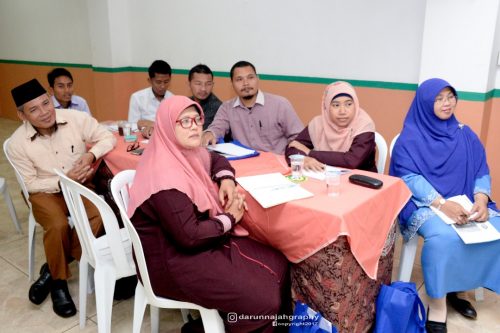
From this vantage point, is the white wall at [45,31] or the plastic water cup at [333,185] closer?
the plastic water cup at [333,185]

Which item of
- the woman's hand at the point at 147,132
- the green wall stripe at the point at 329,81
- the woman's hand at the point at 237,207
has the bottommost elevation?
the woman's hand at the point at 237,207

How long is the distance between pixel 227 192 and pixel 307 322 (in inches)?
24.5

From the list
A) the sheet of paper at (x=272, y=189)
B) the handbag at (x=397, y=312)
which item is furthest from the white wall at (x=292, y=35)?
the handbag at (x=397, y=312)

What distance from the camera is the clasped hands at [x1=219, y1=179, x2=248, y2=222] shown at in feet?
5.61

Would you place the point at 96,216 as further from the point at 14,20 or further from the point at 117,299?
the point at 14,20

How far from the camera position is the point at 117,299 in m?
2.30

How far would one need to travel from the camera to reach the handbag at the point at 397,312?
167 centimetres

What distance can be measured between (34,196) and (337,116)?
1.80m

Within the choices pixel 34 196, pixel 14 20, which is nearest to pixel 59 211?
pixel 34 196

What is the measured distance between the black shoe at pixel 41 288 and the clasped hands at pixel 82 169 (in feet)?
1.90

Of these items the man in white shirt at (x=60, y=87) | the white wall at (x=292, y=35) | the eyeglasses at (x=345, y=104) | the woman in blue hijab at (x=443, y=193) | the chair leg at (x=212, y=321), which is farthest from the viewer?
the man in white shirt at (x=60, y=87)

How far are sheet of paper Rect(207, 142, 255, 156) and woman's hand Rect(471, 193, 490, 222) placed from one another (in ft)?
3.89

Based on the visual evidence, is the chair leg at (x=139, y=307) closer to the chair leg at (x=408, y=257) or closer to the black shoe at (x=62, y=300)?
the black shoe at (x=62, y=300)

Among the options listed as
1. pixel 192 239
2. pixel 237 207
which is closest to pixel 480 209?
A: pixel 237 207
